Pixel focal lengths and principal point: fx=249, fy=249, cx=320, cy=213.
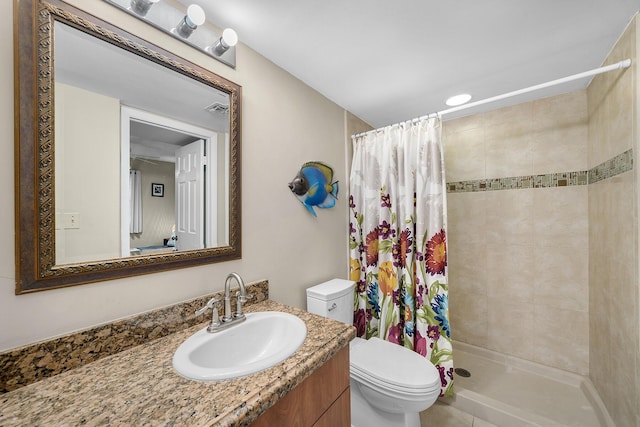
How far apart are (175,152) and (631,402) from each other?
246cm

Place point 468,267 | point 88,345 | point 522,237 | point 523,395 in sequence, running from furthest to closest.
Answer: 1. point 468,267
2. point 522,237
3. point 523,395
4. point 88,345

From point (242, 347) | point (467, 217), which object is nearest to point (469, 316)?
point (467, 217)

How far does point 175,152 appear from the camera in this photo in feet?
3.55

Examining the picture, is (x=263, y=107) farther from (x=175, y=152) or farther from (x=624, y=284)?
(x=624, y=284)

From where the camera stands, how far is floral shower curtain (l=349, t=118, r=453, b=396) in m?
1.65

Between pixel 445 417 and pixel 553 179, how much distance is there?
188cm

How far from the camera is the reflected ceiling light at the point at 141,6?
921 mm

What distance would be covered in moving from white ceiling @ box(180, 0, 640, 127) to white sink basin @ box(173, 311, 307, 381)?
138cm

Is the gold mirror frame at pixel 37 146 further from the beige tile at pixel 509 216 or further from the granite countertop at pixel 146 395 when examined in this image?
the beige tile at pixel 509 216

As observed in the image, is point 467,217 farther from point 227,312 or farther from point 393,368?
point 227,312

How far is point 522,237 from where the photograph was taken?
203cm

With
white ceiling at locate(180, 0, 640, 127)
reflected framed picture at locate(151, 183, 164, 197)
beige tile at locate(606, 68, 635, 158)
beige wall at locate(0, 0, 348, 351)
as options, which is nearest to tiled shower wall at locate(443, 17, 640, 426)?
beige tile at locate(606, 68, 635, 158)

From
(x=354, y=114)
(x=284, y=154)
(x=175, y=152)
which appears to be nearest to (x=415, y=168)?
(x=354, y=114)

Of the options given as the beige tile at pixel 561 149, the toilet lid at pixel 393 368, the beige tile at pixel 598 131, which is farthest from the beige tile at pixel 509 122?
the toilet lid at pixel 393 368
